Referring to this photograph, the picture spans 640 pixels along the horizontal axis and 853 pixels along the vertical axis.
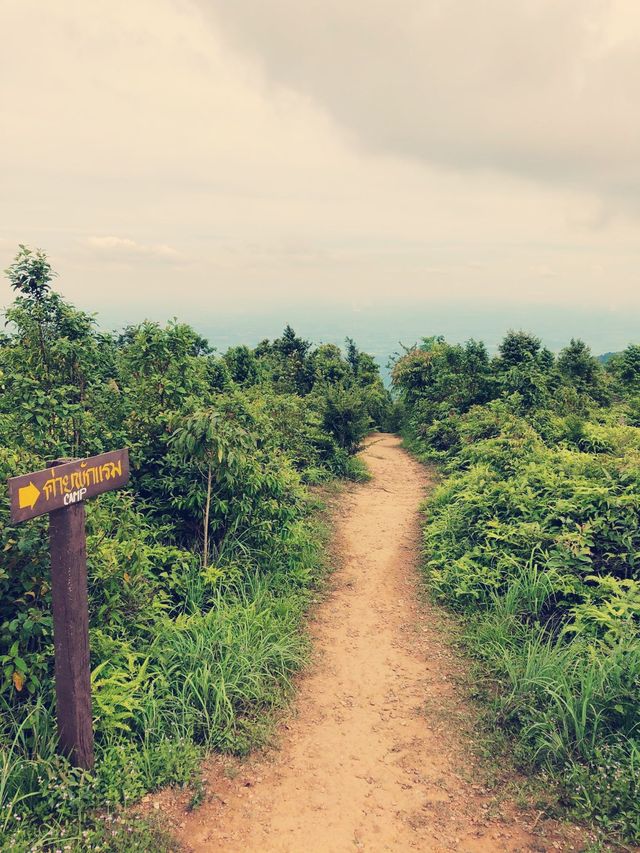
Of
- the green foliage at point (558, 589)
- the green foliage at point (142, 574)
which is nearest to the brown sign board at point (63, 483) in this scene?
the green foliage at point (142, 574)

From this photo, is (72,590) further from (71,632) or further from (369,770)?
(369,770)

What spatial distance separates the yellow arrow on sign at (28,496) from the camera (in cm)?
322

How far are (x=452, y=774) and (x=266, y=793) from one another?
5.11 ft

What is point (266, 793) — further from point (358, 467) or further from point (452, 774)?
point (358, 467)

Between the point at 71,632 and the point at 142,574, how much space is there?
177 cm

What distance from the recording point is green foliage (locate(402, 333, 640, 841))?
4.32 metres

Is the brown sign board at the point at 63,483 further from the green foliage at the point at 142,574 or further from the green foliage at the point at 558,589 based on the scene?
the green foliage at the point at 558,589

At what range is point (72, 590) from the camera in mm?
3711

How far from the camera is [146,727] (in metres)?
4.34

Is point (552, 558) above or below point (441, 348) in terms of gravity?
below

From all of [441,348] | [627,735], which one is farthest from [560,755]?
[441,348]

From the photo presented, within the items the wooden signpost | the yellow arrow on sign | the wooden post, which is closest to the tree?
the wooden signpost

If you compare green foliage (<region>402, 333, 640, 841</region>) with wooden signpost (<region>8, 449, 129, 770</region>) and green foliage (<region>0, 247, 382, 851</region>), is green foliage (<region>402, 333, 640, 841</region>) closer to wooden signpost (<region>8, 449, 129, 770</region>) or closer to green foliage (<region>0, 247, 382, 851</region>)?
green foliage (<region>0, 247, 382, 851</region>)

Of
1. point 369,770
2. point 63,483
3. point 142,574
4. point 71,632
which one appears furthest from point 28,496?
point 369,770
